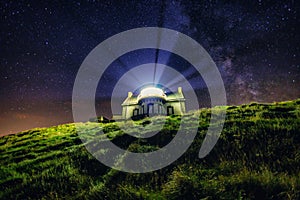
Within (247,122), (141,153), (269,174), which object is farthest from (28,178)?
(247,122)

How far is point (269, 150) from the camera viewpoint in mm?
5551

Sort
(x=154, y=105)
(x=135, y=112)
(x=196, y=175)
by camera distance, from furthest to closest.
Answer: (x=135, y=112) < (x=154, y=105) < (x=196, y=175)

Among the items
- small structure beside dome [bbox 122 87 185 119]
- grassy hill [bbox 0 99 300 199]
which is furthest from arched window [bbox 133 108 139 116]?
grassy hill [bbox 0 99 300 199]

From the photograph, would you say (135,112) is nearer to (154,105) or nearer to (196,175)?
Answer: (154,105)

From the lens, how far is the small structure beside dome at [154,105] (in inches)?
1628

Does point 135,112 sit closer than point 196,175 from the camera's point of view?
No

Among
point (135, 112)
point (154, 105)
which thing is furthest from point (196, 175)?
point (135, 112)

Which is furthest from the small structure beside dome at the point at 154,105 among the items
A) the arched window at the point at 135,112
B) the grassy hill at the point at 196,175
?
the grassy hill at the point at 196,175

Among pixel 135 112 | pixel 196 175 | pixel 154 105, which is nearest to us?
pixel 196 175

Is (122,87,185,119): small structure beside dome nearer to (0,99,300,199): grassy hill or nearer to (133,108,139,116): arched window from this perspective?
(133,108,139,116): arched window

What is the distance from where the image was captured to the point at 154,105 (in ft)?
135

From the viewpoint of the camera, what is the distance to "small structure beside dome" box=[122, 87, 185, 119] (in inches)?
1628

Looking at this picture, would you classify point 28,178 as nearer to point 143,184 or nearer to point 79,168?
point 79,168

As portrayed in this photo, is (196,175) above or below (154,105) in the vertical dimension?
below
